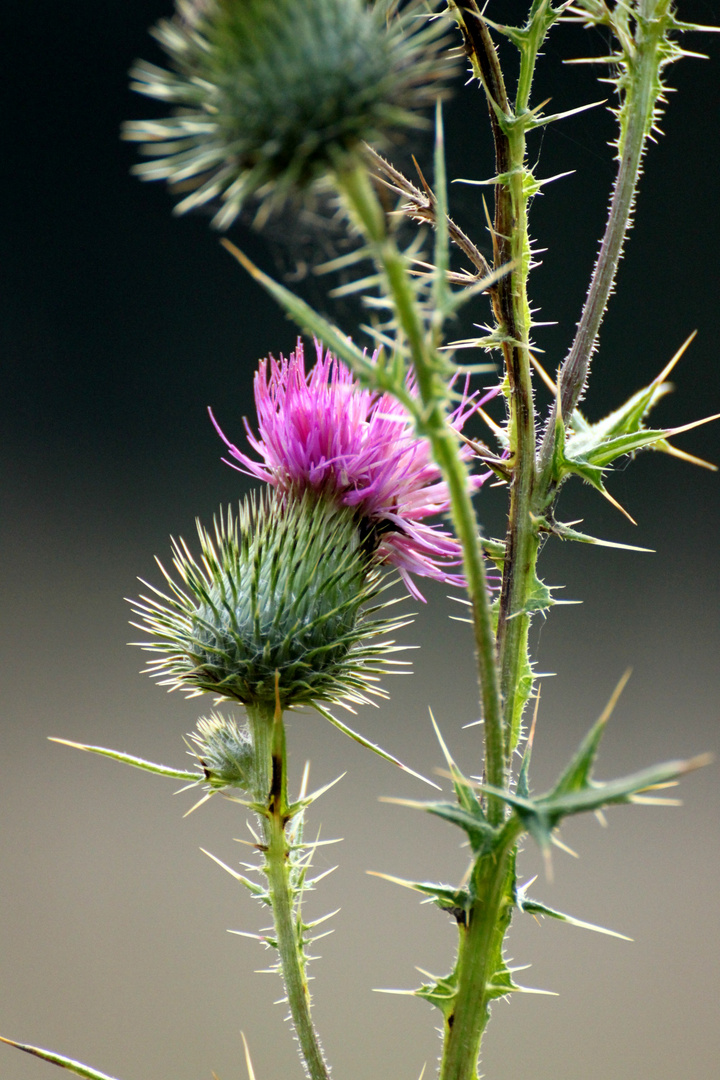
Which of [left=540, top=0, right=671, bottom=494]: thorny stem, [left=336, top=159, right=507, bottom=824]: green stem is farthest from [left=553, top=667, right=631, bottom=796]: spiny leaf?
[left=540, top=0, right=671, bottom=494]: thorny stem

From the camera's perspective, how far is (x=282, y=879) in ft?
2.62

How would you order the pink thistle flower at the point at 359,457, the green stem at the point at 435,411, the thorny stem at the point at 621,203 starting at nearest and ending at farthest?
the green stem at the point at 435,411
the thorny stem at the point at 621,203
the pink thistle flower at the point at 359,457

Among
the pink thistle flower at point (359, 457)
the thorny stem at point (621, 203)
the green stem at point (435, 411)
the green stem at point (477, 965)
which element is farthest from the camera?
the pink thistle flower at point (359, 457)

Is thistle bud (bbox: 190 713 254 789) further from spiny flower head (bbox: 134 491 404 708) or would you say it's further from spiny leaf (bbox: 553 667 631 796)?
spiny leaf (bbox: 553 667 631 796)

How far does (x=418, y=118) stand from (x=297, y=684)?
0.49 m

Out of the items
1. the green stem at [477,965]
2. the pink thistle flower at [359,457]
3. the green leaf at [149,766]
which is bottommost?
the green stem at [477,965]

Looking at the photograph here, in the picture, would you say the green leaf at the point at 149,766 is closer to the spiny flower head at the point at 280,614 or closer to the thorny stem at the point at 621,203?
the spiny flower head at the point at 280,614

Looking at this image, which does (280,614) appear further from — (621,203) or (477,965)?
(621,203)

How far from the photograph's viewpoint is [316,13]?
0.52 metres

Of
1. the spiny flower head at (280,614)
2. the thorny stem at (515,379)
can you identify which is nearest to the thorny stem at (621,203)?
the thorny stem at (515,379)

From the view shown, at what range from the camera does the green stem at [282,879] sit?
2.51 feet

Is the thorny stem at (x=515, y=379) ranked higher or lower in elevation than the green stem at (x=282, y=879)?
higher

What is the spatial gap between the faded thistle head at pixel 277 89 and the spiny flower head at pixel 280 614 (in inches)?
15.7

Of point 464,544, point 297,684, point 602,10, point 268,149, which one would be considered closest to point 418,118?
point 268,149
